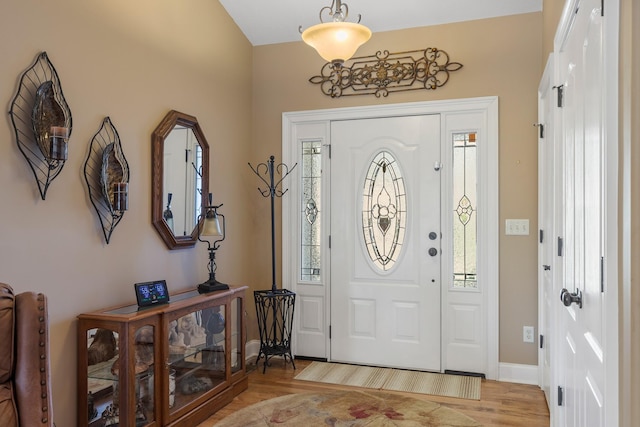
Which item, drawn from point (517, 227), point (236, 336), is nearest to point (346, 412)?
point (236, 336)

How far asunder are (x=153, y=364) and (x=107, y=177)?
1.04 meters

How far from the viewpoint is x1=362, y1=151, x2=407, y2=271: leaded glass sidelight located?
3.91 metres

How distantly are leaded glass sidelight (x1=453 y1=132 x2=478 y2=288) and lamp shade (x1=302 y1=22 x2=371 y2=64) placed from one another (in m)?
1.52

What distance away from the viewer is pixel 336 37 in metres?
2.49

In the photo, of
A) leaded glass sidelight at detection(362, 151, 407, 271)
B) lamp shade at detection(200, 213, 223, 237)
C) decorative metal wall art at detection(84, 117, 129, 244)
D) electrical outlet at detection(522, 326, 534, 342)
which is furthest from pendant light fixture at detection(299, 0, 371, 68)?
electrical outlet at detection(522, 326, 534, 342)

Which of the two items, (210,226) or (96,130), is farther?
(210,226)

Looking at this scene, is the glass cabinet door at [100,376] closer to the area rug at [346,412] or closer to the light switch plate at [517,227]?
the area rug at [346,412]

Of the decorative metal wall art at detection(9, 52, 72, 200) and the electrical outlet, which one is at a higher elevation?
the decorative metal wall art at detection(9, 52, 72, 200)

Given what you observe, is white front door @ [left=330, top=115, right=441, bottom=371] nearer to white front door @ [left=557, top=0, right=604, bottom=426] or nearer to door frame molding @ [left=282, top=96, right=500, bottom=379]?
door frame molding @ [left=282, top=96, right=500, bottom=379]

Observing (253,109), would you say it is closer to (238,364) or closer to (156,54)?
(156,54)

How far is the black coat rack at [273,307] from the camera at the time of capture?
3.94 metres

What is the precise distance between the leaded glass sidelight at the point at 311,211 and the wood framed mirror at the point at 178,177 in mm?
926

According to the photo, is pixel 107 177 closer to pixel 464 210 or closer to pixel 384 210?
pixel 384 210

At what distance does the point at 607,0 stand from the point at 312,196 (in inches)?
119
